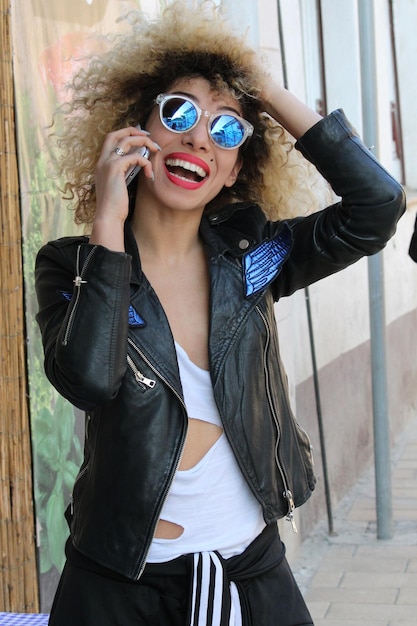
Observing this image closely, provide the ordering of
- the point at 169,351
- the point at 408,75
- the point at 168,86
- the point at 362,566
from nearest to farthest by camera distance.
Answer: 1. the point at 169,351
2. the point at 168,86
3. the point at 362,566
4. the point at 408,75

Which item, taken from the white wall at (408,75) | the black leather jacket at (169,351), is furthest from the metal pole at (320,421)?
the white wall at (408,75)

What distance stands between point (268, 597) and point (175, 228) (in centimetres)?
84

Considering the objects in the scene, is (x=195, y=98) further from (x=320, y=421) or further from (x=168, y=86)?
(x=320, y=421)

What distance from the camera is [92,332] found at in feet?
7.65

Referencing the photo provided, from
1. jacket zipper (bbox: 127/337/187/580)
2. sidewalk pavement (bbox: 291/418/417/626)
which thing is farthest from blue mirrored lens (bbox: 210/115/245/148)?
sidewalk pavement (bbox: 291/418/417/626)

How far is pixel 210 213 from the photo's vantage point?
281 cm

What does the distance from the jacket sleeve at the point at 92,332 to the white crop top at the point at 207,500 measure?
19cm

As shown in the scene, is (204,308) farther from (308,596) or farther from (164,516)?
(308,596)

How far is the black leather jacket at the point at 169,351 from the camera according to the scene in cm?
236

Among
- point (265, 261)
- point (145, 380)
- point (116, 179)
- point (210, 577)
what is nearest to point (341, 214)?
point (265, 261)

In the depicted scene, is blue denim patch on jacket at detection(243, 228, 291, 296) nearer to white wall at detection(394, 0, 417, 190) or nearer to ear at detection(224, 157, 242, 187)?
ear at detection(224, 157, 242, 187)

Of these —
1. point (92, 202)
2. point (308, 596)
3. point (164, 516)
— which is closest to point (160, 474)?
point (164, 516)

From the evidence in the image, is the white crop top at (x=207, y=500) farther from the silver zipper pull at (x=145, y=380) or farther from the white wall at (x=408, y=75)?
the white wall at (x=408, y=75)

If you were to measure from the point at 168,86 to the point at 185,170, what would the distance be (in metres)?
0.27
